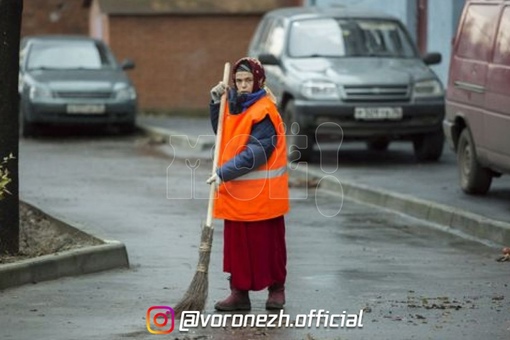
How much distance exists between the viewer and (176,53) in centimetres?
3044

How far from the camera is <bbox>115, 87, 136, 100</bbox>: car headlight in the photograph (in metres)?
23.8

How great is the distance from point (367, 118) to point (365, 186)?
8.45ft

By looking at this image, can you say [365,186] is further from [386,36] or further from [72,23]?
[72,23]

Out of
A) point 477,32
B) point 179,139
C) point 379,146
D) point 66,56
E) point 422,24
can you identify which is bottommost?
point 179,139

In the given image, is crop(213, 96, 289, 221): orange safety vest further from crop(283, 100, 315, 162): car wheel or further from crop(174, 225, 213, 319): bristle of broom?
crop(283, 100, 315, 162): car wheel

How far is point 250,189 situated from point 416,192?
6.36 metres

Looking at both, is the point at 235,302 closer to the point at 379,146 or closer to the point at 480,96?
the point at 480,96

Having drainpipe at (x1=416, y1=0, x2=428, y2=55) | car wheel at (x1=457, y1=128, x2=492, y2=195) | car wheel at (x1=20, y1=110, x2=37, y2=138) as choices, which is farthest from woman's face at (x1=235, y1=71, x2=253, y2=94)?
car wheel at (x1=20, y1=110, x2=37, y2=138)

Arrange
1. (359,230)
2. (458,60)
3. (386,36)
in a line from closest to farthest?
(359,230) → (458,60) → (386,36)

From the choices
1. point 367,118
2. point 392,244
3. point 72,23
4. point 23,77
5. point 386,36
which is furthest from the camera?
point 72,23

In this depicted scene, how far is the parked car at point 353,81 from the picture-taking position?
18.2 metres

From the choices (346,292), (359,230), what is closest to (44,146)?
(359,230)

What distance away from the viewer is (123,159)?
66.0 ft

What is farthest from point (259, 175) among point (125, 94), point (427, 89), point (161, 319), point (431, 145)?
point (125, 94)
